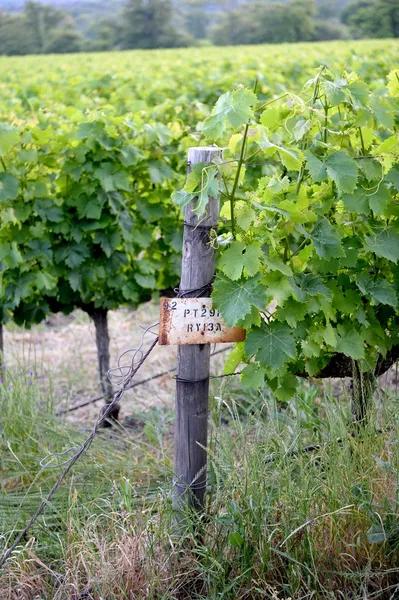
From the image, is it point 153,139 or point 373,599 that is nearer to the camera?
point 373,599

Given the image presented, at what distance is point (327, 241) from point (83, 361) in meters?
3.42

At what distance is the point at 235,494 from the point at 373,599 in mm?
559

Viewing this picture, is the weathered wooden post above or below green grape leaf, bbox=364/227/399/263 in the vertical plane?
below

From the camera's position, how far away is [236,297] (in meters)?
2.39

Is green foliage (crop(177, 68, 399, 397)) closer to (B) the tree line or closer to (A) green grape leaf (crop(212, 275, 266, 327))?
(A) green grape leaf (crop(212, 275, 266, 327))

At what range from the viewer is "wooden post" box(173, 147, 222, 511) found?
2547mm

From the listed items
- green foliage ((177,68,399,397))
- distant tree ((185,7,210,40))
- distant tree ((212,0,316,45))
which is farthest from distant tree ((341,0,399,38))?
green foliage ((177,68,399,397))

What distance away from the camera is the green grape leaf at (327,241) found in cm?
252

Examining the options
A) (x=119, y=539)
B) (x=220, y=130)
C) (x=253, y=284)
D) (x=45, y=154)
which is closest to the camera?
(x=220, y=130)

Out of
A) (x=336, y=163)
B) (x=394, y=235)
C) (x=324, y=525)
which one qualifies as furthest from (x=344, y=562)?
(x=336, y=163)

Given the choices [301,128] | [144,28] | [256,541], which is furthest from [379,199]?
[144,28]

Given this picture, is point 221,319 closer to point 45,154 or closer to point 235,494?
point 235,494

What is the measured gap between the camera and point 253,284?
2.42 meters

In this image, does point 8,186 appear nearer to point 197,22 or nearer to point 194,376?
point 194,376
